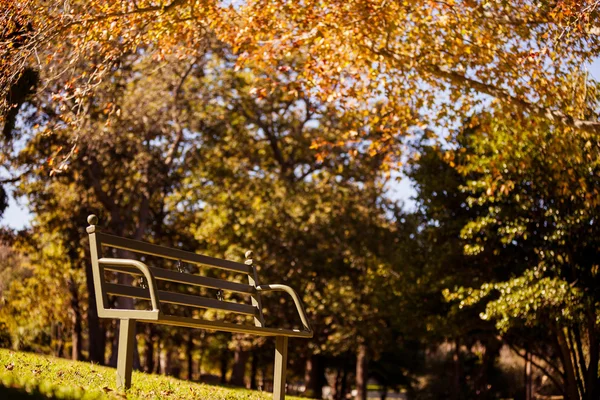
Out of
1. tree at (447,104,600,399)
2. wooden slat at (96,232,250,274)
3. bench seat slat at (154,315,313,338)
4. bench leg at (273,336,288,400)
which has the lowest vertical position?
bench leg at (273,336,288,400)

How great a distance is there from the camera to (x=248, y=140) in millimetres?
29203

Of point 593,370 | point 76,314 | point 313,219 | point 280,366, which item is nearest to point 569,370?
point 593,370

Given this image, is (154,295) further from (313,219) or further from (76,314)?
(76,314)

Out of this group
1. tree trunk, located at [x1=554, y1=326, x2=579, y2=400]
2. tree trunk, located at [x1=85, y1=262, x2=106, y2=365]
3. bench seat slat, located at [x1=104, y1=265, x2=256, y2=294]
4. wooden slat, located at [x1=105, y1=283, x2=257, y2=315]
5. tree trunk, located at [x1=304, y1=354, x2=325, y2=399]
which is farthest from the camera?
tree trunk, located at [x1=304, y1=354, x2=325, y2=399]

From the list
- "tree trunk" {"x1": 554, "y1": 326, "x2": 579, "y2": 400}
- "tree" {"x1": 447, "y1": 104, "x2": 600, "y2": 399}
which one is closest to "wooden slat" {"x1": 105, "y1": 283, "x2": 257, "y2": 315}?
"tree" {"x1": 447, "y1": 104, "x2": 600, "y2": 399}

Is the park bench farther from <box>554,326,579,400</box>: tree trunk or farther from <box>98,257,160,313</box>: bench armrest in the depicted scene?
<box>554,326,579,400</box>: tree trunk

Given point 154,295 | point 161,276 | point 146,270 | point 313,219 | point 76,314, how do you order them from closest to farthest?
point 154,295
point 146,270
point 161,276
point 313,219
point 76,314

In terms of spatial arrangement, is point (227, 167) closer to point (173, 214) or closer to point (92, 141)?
point (173, 214)

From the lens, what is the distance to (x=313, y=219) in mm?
25938

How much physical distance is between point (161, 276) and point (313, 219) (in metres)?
19.7

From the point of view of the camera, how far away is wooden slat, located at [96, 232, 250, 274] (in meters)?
6.01

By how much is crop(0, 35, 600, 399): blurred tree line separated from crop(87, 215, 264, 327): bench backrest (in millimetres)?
7342

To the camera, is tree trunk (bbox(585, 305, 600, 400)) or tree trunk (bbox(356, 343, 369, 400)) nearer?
tree trunk (bbox(585, 305, 600, 400))

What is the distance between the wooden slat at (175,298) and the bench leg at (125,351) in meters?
0.38
